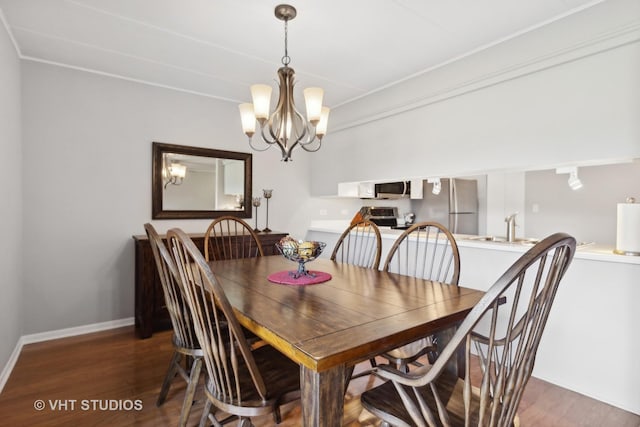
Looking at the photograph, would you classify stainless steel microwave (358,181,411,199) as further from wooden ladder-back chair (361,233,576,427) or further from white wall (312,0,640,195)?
wooden ladder-back chair (361,233,576,427)

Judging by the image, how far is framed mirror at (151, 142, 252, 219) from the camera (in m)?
3.36

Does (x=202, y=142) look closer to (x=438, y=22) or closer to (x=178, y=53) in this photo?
(x=178, y=53)

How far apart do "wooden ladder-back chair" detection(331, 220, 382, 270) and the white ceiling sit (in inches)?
52.7

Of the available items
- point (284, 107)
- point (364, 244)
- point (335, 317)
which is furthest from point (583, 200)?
point (335, 317)

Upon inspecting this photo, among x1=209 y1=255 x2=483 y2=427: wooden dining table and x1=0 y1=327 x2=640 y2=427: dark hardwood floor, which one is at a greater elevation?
x1=209 y1=255 x2=483 y2=427: wooden dining table

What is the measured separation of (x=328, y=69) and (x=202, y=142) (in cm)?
155

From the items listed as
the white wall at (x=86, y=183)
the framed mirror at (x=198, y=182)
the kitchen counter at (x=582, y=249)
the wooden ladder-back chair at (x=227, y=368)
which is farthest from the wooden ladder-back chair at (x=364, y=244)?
the white wall at (x=86, y=183)

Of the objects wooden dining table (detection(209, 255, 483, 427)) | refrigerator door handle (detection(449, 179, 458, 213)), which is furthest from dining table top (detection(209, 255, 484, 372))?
refrigerator door handle (detection(449, 179, 458, 213))

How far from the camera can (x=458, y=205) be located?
4926 millimetres

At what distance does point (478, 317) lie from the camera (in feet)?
2.72

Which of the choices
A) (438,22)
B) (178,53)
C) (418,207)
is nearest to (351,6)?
(438,22)

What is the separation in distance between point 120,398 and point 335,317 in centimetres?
160

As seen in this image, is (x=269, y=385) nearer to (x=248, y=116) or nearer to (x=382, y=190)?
(x=248, y=116)

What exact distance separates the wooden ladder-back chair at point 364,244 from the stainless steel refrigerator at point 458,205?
1.94 metres
